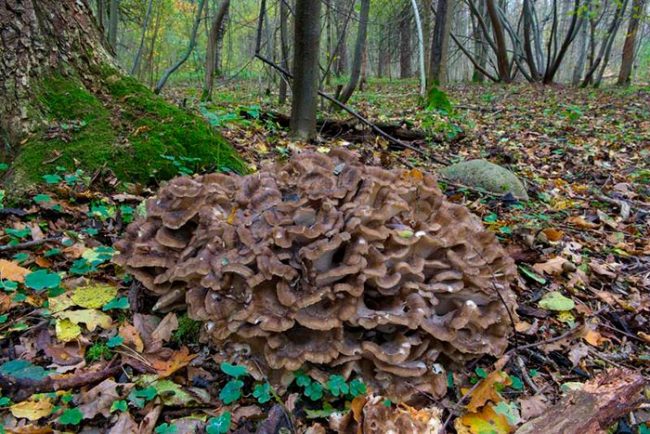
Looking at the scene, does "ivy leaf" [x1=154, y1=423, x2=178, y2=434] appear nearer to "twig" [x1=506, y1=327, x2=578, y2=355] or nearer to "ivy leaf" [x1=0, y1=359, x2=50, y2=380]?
"ivy leaf" [x1=0, y1=359, x2=50, y2=380]

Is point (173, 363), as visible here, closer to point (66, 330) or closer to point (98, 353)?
Result: point (98, 353)

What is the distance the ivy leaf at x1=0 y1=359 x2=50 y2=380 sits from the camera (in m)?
2.57

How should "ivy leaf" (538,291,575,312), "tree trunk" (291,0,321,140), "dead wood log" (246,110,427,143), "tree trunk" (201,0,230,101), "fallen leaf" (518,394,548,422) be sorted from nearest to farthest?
"fallen leaf" (518,394,548,422) → "ivy leaf" (538,291,575,312) → "tree trunk" (291,0,321,140) → "dead wood log" (246,110,427,143) → "tree trunk" (201,0,230,101)

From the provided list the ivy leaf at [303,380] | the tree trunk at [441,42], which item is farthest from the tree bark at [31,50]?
the tree trunk at [441,42]

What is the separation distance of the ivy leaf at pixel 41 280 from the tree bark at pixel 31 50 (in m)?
2.15

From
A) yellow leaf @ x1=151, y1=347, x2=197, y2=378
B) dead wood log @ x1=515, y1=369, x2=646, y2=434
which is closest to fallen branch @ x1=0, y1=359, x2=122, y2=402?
yellow leaf @ x1=151, y1=347, x2=197, y2=378

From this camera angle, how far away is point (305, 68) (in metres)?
6.95

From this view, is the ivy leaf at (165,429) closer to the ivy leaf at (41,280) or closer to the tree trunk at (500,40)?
the ivy leaf at (41,280)

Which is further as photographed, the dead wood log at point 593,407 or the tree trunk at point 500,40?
the tree trunk at point 500,40

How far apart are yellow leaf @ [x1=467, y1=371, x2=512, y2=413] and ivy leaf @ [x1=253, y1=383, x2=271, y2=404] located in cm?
123

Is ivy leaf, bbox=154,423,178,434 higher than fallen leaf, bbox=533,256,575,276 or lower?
lower

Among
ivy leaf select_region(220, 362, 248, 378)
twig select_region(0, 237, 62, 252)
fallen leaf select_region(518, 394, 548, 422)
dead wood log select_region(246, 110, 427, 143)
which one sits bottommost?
fallen leaf select_region(518, 394, 548, 422)

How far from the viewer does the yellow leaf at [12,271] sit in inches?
128

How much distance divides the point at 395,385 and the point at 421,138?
6567 mm
